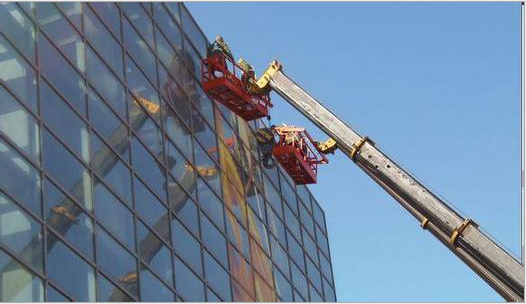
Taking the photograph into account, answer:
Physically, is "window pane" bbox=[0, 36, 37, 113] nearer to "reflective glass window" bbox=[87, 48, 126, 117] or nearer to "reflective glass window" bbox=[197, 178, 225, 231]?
"reflective glass window" bbox=[87, 48, 126, 117]

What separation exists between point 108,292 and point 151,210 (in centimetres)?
470

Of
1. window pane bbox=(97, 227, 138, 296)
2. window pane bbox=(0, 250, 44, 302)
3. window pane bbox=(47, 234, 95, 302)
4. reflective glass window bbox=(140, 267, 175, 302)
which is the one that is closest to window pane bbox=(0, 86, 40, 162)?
window pane bbox=(47, 234, 95, 302)

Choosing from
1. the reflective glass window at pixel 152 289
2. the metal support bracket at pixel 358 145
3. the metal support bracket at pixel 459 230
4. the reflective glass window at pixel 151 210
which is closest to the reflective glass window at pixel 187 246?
the reflective glass window at pixel 151 210

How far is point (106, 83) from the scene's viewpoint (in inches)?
1131

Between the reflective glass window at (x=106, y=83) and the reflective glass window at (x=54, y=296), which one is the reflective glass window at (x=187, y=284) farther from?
the reflective glass window at (x=54, y=296)

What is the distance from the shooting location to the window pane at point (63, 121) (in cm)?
2469

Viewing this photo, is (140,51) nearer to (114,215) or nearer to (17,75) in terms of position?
(114,215)

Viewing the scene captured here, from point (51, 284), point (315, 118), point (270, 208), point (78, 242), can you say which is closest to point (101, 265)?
point (78, 242)

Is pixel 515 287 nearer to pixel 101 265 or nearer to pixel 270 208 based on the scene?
pixel 101 265

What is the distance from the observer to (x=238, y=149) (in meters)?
39.0

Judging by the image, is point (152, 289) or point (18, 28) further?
point (152, 289)

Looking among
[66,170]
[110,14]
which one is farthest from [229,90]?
[66,170]

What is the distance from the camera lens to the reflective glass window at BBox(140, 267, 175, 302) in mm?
27255

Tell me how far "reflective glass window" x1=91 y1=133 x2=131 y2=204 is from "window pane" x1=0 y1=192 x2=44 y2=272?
409cm
